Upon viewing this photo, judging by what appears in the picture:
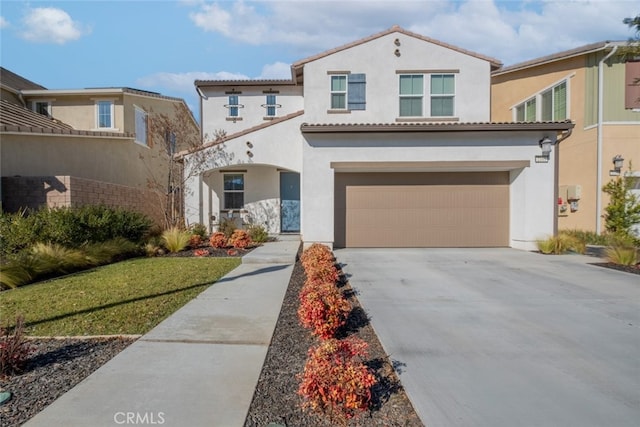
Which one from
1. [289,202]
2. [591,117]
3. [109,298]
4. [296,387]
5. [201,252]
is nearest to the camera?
[296,387]

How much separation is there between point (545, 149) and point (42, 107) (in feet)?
70.5

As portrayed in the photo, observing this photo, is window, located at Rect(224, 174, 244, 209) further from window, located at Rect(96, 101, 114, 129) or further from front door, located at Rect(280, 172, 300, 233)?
window, located at Rect(96, 101, 114, 129)

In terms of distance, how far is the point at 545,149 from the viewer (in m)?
10.9

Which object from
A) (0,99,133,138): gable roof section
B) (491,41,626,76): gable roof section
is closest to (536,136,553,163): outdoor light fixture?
(491,41,626,76): gable roof section

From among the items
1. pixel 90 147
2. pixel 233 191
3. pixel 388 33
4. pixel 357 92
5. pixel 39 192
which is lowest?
pixel 39 192

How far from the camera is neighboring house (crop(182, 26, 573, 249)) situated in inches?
438

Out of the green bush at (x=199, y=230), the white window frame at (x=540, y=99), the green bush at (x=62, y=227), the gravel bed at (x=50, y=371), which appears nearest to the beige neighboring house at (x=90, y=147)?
the green bush at (x=62, y=227)

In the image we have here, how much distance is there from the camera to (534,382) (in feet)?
10.6

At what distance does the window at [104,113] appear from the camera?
688 inches

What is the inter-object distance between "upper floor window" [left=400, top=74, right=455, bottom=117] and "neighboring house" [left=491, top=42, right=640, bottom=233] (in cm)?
534

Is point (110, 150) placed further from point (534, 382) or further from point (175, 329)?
point (534, 382)

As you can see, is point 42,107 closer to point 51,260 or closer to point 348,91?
point 51,260

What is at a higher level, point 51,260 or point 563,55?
point 563,55

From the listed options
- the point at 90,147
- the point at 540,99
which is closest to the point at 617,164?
the point at 540,99
